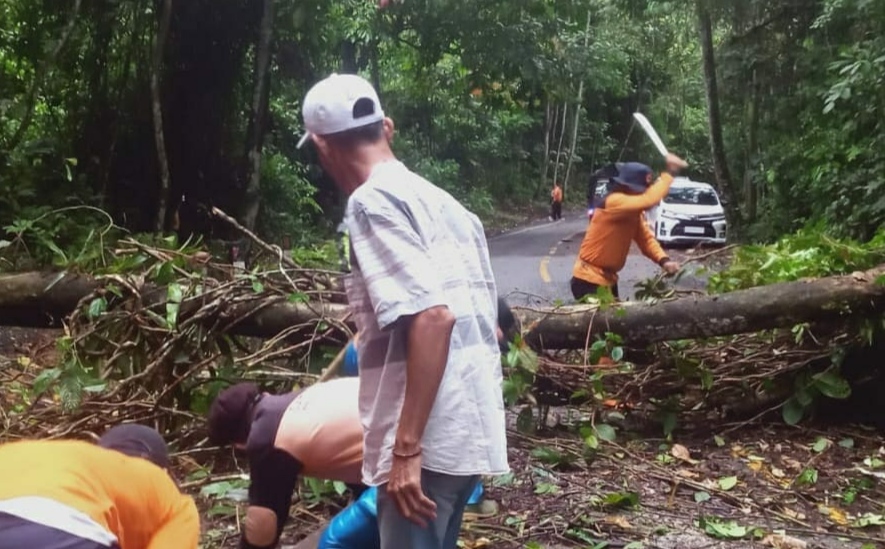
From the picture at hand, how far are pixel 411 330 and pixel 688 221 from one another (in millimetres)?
21922

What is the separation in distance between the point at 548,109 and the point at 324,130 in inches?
1512

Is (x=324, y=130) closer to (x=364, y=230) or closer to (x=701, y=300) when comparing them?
(x=364, y=230)

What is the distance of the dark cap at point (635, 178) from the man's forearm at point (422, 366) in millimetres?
4679

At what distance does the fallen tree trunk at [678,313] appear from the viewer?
561cm

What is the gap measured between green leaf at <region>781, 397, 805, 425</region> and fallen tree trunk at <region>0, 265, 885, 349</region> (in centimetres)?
52

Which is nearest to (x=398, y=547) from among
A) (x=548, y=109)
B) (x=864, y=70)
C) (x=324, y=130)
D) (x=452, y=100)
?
(x=324, y=130)

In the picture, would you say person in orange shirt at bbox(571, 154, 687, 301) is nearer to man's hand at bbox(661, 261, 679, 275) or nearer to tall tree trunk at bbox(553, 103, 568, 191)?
man's hand at bbox(661, 261, 679, 275)

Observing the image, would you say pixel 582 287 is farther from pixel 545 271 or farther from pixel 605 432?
pixel 545 271

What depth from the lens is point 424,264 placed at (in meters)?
Result: 2.27

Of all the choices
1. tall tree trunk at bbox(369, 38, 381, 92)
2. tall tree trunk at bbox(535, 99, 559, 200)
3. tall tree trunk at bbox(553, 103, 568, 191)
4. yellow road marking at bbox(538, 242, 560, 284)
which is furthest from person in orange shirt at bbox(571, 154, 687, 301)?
tall tree trunk at bbox(553, 103, 568, 191)

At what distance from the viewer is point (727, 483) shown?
505 cm

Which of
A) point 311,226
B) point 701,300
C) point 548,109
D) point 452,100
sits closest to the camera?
point 701,300

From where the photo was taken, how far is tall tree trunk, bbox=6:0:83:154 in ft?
36.3

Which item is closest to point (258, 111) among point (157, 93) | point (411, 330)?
point (157, 93)
